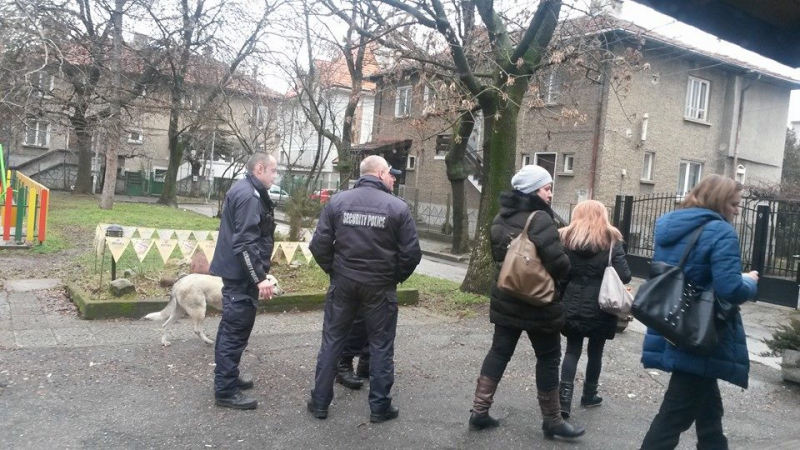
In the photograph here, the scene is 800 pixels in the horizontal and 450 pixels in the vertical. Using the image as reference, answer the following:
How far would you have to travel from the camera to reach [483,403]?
4.66 meters

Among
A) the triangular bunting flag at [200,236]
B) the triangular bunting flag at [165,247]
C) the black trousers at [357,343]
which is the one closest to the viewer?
the black trousers at [357,343]

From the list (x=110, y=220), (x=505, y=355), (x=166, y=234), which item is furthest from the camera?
(x=110, y=220)

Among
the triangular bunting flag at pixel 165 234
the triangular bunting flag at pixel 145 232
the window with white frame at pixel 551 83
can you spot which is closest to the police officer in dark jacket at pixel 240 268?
the triangular bunting flag at pixel 165 234

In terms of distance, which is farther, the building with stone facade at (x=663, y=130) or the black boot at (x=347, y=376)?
the building with stone facade at (x=663, y=130)

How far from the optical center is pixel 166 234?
9133 mm

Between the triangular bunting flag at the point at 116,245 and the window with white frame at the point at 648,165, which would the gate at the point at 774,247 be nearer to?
the window with white frame at the point at 648,165

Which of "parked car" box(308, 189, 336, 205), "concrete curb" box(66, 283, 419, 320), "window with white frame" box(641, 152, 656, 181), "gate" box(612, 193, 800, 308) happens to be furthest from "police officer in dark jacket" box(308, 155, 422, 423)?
"window with white frame" box(641, 152, 656, 181)

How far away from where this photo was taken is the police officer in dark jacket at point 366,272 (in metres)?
4.77

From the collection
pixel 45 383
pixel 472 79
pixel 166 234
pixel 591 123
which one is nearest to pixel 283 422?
pixel 45 383

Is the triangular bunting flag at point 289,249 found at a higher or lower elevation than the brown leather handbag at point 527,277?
lower

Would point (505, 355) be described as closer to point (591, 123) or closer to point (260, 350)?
point (260, 350)

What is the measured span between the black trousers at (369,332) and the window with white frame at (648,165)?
19.4 meters

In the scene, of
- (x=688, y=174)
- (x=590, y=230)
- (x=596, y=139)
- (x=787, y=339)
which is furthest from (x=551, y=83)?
(x=590, y=230)

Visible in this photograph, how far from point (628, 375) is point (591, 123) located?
1571 cm
